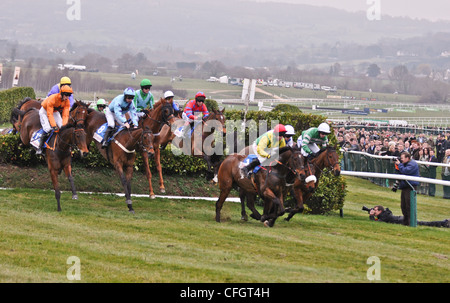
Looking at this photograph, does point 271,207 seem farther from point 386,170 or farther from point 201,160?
point 386,170

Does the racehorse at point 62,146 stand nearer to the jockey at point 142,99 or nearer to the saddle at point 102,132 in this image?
the saddle at point 102,132

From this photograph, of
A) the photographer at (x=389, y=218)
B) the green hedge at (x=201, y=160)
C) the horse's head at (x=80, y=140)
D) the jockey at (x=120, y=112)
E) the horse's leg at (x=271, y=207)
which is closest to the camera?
the horse's leg at (x=271, y=207)

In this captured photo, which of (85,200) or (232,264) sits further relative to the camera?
(85,200)

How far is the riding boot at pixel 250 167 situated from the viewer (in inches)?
463

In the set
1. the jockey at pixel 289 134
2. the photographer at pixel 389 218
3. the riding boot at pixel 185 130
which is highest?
the jockey at pixel 289 134

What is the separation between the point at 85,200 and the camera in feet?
44.7

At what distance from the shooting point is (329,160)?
12.5 m

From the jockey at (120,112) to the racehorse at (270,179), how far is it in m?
2.18

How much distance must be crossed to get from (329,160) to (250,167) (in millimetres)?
1561

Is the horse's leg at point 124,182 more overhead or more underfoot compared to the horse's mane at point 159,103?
more underfoot

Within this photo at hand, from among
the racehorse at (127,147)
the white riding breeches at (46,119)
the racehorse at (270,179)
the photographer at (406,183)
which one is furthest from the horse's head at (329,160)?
the white riding breeches at (46,119)
